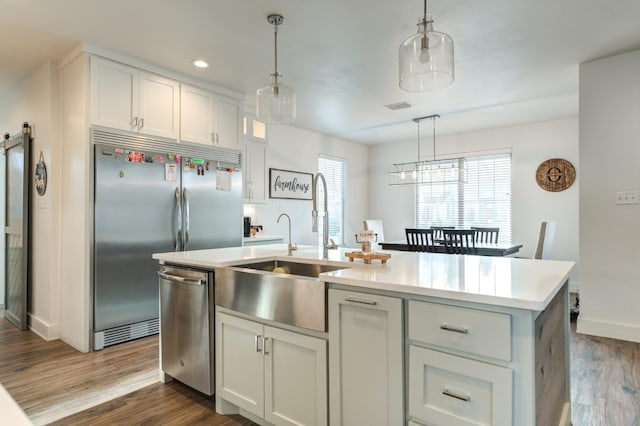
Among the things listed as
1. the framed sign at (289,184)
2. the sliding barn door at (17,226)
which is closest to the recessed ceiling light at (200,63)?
the sliding barn door at (17,226)

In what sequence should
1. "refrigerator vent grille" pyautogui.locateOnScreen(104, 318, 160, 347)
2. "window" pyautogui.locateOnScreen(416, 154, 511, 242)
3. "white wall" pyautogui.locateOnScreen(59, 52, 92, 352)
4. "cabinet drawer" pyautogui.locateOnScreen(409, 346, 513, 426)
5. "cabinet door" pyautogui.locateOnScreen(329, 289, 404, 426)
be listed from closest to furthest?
"cabinet drawer" pyautogui.locateOnScreen(409, 346, 513, 426), "cabinet door" pyautogui.locateOnScreen(329, 289, 404, 426), "white wall" pyautogui.locateOnScreen(59, 52, 92, 352), "refrigerator vent grille" pyautogui.locateOnScreen(104, 318, 160, 347), "window" pyautogui.locateOnScreen(416, 154, 511, 242)

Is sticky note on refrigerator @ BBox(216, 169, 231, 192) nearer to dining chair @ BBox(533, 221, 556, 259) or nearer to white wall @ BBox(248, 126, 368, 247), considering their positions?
white wall @ BBox(248, 126, 368, 247)

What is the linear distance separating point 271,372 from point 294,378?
5.8 inches

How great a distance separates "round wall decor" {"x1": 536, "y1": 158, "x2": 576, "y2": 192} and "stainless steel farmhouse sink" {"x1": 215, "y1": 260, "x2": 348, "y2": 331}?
194 inches

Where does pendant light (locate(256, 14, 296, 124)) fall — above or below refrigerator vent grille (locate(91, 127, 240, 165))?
above

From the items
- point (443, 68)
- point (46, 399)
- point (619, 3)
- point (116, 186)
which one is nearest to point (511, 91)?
point (619, 3)

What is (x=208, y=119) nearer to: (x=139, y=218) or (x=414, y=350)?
(x=139, y=218)

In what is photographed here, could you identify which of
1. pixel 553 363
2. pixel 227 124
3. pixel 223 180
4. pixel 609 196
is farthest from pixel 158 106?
pixel 609 196

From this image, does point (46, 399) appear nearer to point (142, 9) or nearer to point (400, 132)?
point (142, 9)

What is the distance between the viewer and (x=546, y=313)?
4.66ft

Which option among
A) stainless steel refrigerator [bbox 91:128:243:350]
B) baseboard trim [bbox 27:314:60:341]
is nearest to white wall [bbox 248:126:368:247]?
stainless steel refrigerator [bbox 91:128:243:350]

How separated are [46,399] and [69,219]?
157 centimetres

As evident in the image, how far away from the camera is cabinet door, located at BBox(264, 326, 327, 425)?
1.66m

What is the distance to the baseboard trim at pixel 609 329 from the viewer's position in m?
3.25
